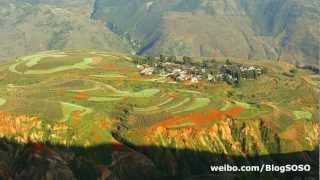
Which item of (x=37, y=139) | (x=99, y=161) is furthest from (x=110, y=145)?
(x=37, y=139)

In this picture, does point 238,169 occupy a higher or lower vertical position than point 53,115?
lower

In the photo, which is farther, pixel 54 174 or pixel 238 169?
pixel 238 169

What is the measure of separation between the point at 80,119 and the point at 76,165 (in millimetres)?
27597

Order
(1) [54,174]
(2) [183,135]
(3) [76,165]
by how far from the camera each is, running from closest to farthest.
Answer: (1) [54,174]
(3) [76,165]
(2) [183,135]

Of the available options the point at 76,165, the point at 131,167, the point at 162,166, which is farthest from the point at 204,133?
the point at 76,165

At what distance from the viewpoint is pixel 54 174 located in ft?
513

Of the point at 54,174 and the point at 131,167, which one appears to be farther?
the point at 131,167

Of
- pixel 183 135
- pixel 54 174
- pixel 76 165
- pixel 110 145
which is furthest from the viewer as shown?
pixel 183 135

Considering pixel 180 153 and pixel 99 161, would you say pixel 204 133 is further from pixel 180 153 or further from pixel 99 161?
pixel 99 161

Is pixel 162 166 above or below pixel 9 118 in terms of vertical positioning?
below

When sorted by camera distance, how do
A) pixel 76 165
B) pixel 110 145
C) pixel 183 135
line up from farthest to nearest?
pixel 183 135 → pixel 110 145 → pixel 76 165

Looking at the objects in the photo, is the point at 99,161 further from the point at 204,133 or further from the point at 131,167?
the point at 204,133

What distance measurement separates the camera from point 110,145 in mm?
178375

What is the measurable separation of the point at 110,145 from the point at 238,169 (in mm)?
40569
